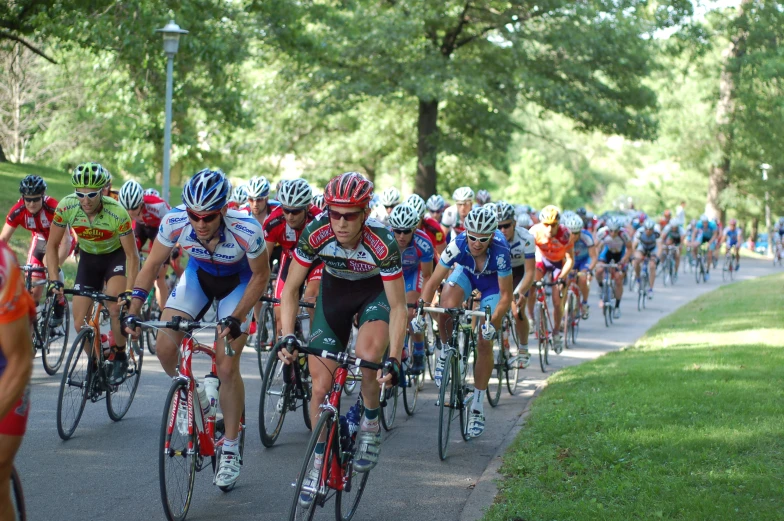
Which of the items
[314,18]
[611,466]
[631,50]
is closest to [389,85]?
[314,18]

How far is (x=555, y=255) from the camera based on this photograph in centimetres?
1403

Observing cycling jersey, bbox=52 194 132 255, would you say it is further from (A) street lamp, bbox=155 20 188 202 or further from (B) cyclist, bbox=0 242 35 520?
(A) street lamp, bbox=155 20 188 202

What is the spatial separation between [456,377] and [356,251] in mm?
2313

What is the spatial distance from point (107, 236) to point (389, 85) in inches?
771

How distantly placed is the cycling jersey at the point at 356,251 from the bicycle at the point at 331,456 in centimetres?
70

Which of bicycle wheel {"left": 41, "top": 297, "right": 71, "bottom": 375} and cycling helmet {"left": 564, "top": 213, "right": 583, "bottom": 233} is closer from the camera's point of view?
bicycle wheel {"left": 41, "top": 297, "right": 71, "bottom": 375}

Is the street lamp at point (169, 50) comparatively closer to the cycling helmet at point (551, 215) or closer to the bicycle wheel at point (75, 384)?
the cycling helmet at point (551, 215)

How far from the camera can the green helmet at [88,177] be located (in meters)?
8.23

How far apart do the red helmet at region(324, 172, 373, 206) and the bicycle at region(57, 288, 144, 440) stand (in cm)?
273

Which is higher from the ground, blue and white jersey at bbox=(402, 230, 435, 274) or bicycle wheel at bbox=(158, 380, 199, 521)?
blue and white jersey at bbox=(402, 230, 435, 274)

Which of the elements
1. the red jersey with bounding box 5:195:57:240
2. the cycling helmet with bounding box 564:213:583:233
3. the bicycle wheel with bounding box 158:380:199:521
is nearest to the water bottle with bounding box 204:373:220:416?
the bicycle wheel with bounding box 158:380:199:521

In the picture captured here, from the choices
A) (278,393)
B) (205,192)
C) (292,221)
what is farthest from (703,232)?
(205,192)

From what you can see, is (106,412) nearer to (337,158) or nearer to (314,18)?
(314,18)

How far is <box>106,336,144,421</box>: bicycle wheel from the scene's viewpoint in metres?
8.39
